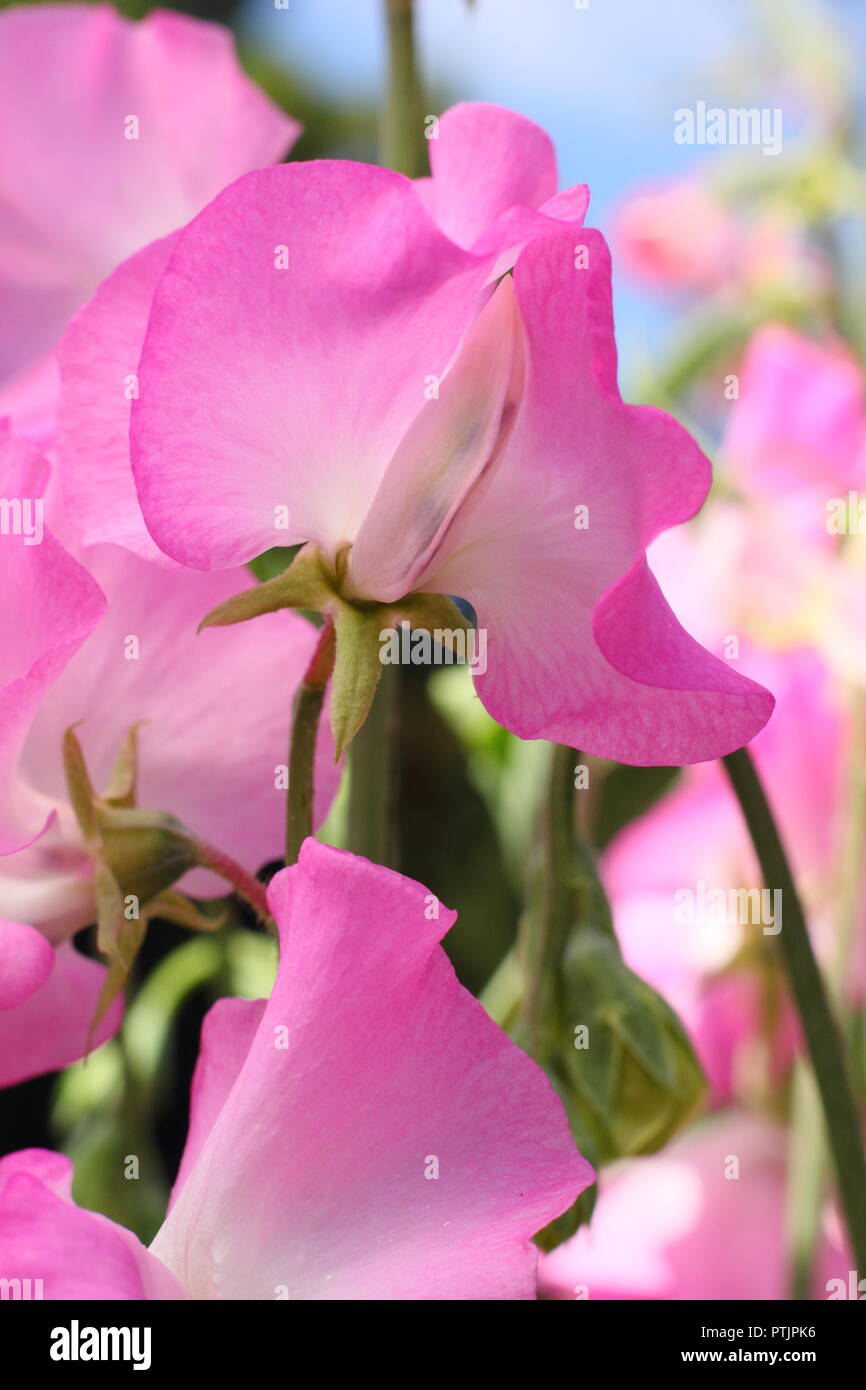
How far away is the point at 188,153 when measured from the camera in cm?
52

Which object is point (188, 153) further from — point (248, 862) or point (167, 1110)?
point (167, 1110)

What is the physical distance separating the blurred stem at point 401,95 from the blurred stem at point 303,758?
218mm

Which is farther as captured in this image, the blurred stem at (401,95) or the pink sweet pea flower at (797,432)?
the pink sweet pea flower at (797,432)

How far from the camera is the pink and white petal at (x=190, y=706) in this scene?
0.36 m

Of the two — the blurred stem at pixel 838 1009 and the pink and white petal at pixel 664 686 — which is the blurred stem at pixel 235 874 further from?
the blurred stem at pixel 838 1009

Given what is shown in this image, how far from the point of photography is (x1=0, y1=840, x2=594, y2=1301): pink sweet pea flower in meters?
0.28

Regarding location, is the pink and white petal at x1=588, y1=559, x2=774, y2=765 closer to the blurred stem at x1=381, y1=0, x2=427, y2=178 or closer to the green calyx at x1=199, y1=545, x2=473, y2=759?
the green calyx at x1=199, y1=545, x2=473, y2=759

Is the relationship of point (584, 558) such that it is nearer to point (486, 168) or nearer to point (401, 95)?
point (486, 168)

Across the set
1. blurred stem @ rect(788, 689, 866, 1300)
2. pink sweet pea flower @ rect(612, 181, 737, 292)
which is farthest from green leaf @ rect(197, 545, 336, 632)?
pink sweet pea flower @ rect(612, 181, 737, 292)

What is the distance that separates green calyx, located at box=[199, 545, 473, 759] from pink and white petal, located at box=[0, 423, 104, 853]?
25 millimetres

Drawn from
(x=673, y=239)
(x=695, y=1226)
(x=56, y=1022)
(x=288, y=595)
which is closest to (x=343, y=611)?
(x=288, y=595)

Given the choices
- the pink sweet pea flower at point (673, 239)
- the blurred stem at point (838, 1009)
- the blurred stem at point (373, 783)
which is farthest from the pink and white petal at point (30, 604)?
the pink sweet pea flower at point (673, 239)

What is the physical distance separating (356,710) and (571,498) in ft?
0.19
